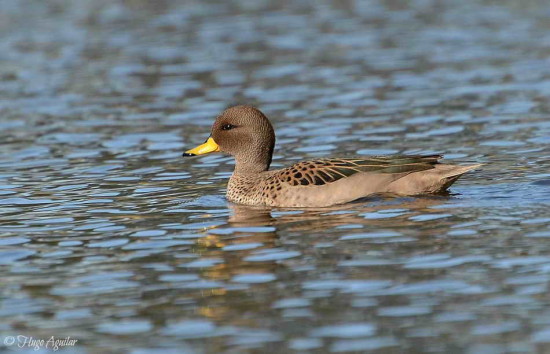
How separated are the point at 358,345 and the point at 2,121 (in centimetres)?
1169

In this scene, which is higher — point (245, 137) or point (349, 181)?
point (245, 137)

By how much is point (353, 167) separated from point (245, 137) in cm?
154

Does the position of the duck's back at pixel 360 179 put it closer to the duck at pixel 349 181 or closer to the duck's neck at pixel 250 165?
the duck at pixel 349 181

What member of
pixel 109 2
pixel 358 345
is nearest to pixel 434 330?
pixel 358 345

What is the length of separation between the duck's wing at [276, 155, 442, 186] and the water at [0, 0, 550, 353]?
330 millimetres

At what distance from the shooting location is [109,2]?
28328mm

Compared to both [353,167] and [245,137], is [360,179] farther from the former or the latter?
[245,137]

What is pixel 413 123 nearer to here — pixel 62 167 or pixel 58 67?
pixel 62 167

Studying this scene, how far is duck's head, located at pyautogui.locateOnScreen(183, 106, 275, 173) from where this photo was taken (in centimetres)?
1244

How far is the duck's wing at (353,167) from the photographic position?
1138 centimetres

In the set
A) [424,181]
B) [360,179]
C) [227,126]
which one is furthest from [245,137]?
[424,181]

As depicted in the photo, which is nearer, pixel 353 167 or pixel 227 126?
pixel 353 167

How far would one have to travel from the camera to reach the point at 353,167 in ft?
37.4

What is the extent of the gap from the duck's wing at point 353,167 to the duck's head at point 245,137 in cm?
94
